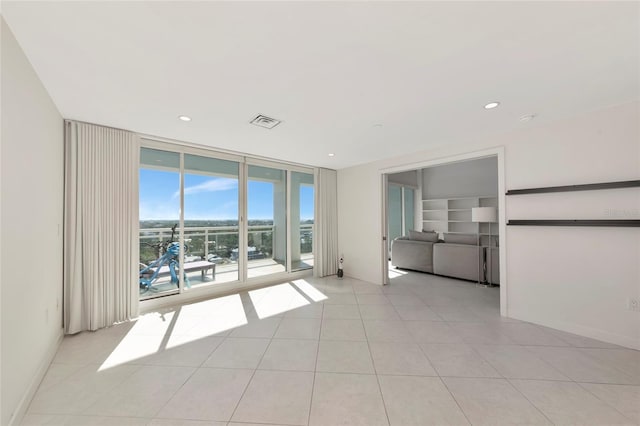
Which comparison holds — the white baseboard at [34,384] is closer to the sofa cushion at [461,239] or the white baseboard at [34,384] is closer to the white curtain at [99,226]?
the white curtain at [99,226]

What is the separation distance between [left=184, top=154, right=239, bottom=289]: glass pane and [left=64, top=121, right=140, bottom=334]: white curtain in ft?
2.46

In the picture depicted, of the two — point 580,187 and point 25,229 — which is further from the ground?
point 580,187

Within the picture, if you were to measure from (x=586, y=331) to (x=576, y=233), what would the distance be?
1.04 metres

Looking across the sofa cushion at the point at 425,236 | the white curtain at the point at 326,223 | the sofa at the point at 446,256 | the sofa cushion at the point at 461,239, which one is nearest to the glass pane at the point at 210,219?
the white curtain at the point at 326,223

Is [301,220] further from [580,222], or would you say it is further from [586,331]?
[586,331]

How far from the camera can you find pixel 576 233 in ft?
8.33

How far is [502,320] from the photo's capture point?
2898mm

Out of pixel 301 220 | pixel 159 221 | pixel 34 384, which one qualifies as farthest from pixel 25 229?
pixel 301 220

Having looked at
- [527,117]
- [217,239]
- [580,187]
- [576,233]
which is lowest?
[217,239]

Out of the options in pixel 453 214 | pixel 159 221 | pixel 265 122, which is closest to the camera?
pixel 265 122

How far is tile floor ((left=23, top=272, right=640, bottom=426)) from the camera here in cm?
152

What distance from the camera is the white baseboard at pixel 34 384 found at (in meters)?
1.46

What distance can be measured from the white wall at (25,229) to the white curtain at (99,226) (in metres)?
0.34

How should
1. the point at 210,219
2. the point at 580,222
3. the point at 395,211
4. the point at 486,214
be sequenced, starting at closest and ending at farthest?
the point at 580,222
the point at 210,219
the point at 486,214
the point at 395,211
